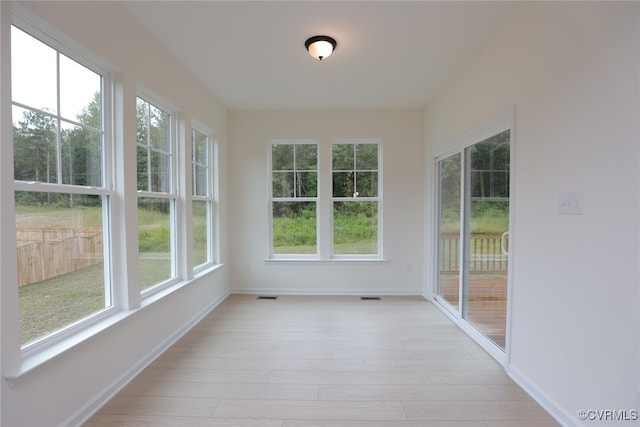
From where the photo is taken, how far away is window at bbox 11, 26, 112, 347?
157 cm

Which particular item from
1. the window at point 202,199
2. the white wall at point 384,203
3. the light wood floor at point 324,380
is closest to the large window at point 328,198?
the white wall at point 384,203

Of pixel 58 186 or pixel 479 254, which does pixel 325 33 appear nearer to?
pixel 58 186

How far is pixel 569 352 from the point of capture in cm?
176

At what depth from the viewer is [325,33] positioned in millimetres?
2465

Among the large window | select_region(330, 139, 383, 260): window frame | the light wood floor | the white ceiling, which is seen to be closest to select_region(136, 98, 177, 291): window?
the white ceiling

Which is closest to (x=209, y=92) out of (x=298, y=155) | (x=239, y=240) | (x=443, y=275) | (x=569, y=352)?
(x=298, y=155)

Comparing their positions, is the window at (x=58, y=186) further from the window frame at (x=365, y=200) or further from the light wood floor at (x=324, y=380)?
the window frame at (x=365, y=200)

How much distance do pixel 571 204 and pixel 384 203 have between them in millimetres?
2759

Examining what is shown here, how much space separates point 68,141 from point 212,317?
2.37m

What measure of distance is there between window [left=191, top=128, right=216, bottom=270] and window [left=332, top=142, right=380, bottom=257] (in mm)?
1728

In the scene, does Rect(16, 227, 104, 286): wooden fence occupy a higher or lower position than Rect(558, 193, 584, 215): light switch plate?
lower

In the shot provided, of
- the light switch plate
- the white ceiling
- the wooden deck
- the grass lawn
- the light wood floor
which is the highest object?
the white ceiling

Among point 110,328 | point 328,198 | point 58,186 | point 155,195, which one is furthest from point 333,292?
point 58,186

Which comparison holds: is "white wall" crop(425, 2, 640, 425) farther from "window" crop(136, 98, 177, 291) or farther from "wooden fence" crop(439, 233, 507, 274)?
"window" crop(136, 98, 177, 291)
